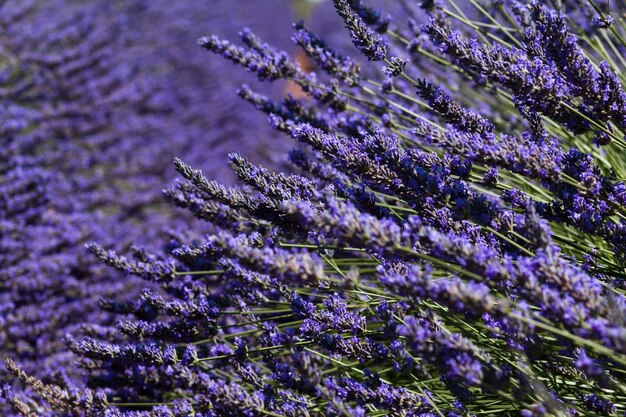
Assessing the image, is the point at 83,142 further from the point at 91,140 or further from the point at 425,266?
the point at 425,266

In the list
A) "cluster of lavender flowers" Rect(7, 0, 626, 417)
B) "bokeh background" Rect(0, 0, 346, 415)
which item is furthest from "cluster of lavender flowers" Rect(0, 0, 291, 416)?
"cluster of lavender flowers" Rect(7, 0, 626, 417)

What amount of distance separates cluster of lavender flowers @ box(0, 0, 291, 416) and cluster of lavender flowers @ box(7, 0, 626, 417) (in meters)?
0.82

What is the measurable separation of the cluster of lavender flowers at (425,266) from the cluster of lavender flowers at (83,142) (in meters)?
0.82

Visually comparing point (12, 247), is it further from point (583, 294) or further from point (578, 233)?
point (583, 294)

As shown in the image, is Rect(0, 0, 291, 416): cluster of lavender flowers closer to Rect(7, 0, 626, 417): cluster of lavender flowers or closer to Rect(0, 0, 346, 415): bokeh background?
Rect(0, 0, 346, 415): bokeh background

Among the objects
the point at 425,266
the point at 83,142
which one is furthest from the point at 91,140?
the point at 425,266

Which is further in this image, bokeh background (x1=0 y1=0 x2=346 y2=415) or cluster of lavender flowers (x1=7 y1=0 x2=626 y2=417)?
bokeh background (x1=0 y1=0 x2=346 y2=415)

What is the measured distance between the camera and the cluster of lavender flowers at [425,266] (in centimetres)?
116

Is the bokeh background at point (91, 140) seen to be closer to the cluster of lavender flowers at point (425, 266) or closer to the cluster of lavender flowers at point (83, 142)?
the cluster of lavender flowers at point (83, 142)

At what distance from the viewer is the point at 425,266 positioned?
1.47 m

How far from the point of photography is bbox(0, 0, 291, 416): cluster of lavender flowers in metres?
3.22

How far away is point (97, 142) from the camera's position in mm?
4438

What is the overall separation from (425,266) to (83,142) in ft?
11.3

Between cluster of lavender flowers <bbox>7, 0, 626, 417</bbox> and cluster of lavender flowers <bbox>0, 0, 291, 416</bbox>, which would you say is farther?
cluster of lavender flowers <bbox>0, 0, 291, 416</bbox>
